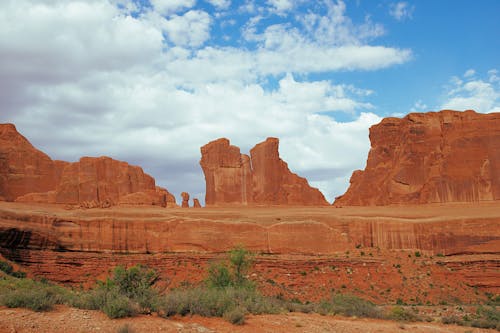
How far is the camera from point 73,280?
36344 millimetres

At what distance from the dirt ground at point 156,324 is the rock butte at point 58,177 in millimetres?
41575

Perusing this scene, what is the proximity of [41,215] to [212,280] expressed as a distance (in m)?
17.3

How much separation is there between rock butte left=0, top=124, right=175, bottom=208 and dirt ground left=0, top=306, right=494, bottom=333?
41.6 meters

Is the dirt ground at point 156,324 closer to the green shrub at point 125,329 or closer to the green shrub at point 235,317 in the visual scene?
the green shrub at point 125,329

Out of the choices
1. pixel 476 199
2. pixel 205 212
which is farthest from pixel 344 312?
pixel 476 199

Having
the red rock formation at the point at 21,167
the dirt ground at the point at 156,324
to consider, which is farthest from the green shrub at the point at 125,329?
the red rock formation at the point at 21,167

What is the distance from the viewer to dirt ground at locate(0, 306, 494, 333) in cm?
1155

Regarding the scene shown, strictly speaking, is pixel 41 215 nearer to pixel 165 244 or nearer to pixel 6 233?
pixel 6 233

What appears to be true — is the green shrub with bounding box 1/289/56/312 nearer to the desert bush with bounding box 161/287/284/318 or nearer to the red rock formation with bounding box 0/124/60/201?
the desert bush with bounding box 161/287/284/318

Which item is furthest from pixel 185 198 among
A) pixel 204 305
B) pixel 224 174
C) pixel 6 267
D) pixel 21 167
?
pixel 204 305

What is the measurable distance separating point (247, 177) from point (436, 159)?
65.7 ft

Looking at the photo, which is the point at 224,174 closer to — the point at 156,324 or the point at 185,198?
the point at 185,198

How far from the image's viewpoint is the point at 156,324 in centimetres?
1278

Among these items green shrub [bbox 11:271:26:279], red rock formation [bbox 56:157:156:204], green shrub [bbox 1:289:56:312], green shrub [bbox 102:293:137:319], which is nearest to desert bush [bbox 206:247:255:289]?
green shrub [bbox 11:271:26:279]
